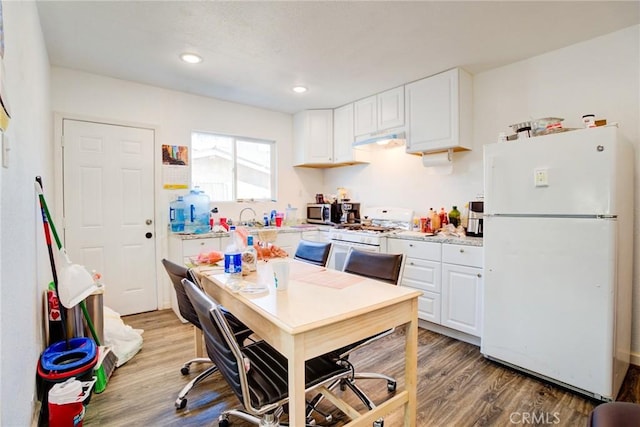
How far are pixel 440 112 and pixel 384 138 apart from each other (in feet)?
2.15

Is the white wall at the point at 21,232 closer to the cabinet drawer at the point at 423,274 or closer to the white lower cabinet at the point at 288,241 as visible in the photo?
the white lower cabinet at the point at 288,241

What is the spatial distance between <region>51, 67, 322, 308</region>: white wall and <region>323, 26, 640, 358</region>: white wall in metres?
1.63

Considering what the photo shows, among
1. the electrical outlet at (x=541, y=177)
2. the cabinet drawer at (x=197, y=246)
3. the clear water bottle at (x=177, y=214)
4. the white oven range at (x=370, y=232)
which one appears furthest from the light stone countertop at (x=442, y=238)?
the clear water bottle at (x=177, y=214)

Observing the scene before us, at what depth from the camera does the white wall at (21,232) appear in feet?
3.65

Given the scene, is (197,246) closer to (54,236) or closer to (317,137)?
(54,236)

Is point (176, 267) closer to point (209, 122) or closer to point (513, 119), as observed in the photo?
point (209, 122)

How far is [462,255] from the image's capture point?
263cm

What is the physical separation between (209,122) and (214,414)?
3211 millimetres

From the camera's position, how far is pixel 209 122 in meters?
3.82

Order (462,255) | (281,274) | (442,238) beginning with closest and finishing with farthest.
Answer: (281,274) → (462,255) → (442,238)

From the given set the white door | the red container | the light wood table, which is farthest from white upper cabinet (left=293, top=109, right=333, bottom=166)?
the red container

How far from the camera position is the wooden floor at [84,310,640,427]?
1.72 meters

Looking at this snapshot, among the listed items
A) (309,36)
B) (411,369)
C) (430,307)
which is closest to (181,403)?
(411,369)

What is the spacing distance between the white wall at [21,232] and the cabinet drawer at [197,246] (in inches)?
46.7
